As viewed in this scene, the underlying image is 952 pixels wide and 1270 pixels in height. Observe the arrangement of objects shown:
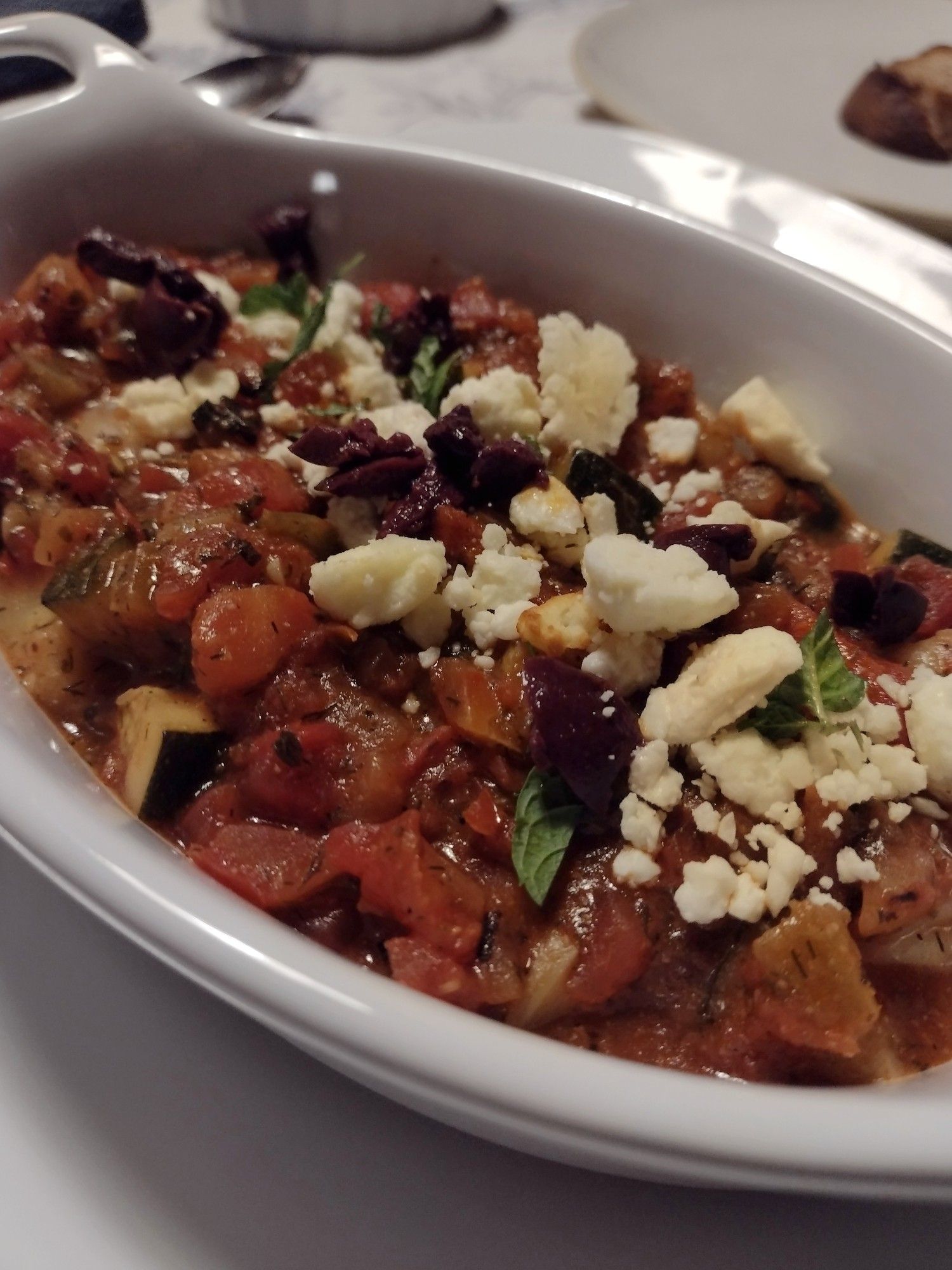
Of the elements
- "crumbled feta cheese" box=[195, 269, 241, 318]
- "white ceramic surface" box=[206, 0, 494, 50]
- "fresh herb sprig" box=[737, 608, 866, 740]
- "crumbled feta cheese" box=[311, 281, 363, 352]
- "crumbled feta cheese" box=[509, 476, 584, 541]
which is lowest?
"fresh herb sprig" box=[737, 608, 866, 740]

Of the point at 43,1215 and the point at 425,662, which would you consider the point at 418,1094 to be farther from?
the point at 425,662

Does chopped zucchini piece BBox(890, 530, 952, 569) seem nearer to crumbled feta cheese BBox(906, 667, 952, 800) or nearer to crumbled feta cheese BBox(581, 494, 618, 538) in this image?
crumbled feta cheese BBox(906, 667, 952, 800)

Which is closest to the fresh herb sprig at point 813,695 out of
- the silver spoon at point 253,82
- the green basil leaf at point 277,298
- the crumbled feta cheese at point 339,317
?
the crumbled feta cheese at point 339,317

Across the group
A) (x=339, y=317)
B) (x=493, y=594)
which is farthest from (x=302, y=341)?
(x=493, y=594)

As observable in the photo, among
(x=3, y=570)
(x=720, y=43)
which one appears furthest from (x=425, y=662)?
(x=720, y=43)

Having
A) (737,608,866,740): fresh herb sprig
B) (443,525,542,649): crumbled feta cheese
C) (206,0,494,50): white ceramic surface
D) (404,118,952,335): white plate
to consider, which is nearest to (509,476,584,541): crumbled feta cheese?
(443,525,542,649): crumbled feta cheese

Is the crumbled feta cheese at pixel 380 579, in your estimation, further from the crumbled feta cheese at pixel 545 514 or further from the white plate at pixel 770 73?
the white plate at pixel 770 73
